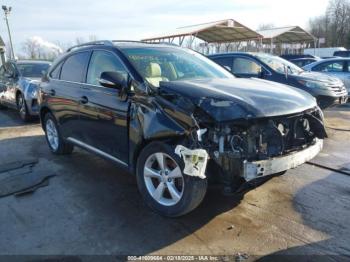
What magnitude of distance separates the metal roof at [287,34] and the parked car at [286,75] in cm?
2186

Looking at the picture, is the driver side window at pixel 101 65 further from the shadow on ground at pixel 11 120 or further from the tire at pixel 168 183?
the shadow on ground at pixel 11 120

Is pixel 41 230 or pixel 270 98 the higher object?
pixel 270 98

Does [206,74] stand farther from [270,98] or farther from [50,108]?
[50,108]

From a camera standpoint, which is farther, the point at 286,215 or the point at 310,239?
the point at 286,215

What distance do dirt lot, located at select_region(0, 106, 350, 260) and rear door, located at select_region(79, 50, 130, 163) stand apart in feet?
1.89

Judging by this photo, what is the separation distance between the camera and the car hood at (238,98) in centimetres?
313

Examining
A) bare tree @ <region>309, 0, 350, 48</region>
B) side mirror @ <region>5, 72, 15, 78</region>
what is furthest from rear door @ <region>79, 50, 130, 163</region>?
bare tree @ <region>309, 0, 350, 48</region>

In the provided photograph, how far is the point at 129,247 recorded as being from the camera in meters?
3.11

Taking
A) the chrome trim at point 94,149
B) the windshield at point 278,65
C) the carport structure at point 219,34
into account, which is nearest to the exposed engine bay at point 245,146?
the chrome trim at point 94,149

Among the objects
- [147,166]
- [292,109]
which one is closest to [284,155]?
[292,109]

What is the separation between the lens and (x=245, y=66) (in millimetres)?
9359

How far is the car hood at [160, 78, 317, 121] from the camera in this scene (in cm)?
313

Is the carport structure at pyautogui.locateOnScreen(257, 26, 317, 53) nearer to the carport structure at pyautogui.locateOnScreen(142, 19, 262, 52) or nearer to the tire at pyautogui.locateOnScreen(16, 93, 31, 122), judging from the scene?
the carport structure at pyautogui.locateOnScreen(142, 19, 262, 52)

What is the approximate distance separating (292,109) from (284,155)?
1.53 ft
